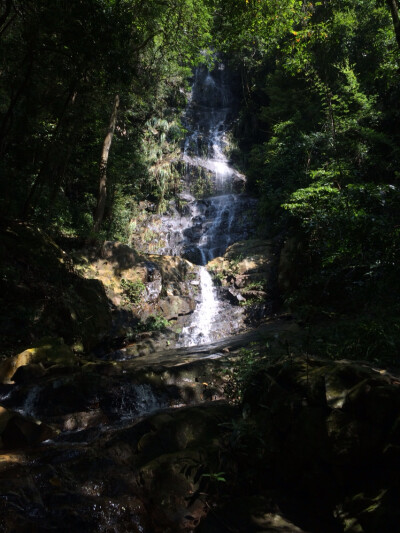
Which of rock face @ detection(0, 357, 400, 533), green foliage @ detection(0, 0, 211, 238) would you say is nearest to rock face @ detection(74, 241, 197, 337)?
green foliage @ detection(0, 0, 211, 238)

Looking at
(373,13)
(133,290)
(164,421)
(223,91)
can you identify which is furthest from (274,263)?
(223,91)

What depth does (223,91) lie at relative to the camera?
3009 cm

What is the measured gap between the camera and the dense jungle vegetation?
15.8 feet

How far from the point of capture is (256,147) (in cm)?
2052

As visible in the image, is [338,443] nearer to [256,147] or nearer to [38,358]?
[38,358]

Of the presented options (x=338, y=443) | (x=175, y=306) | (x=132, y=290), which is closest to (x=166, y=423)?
(x=338, y=443)

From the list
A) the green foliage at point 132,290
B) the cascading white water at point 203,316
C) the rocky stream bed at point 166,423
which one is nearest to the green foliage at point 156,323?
the rocky stream bed at point 166,423

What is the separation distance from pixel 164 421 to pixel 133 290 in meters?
8.64

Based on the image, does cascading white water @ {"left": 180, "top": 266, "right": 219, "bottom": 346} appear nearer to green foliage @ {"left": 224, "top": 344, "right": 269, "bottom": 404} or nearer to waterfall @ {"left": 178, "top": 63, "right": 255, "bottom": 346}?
waterfall @ {"left": 178, "top": 63, "right": 255, "bottom": 346}

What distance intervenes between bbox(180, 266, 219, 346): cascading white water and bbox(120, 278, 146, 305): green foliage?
225 centimetres

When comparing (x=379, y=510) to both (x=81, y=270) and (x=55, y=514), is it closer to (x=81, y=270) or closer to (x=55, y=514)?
(x=55, y=514)

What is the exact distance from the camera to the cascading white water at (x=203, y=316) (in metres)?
11.6

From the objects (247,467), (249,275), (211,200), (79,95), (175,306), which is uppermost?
(79,95)

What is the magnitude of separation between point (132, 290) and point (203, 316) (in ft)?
10.3
